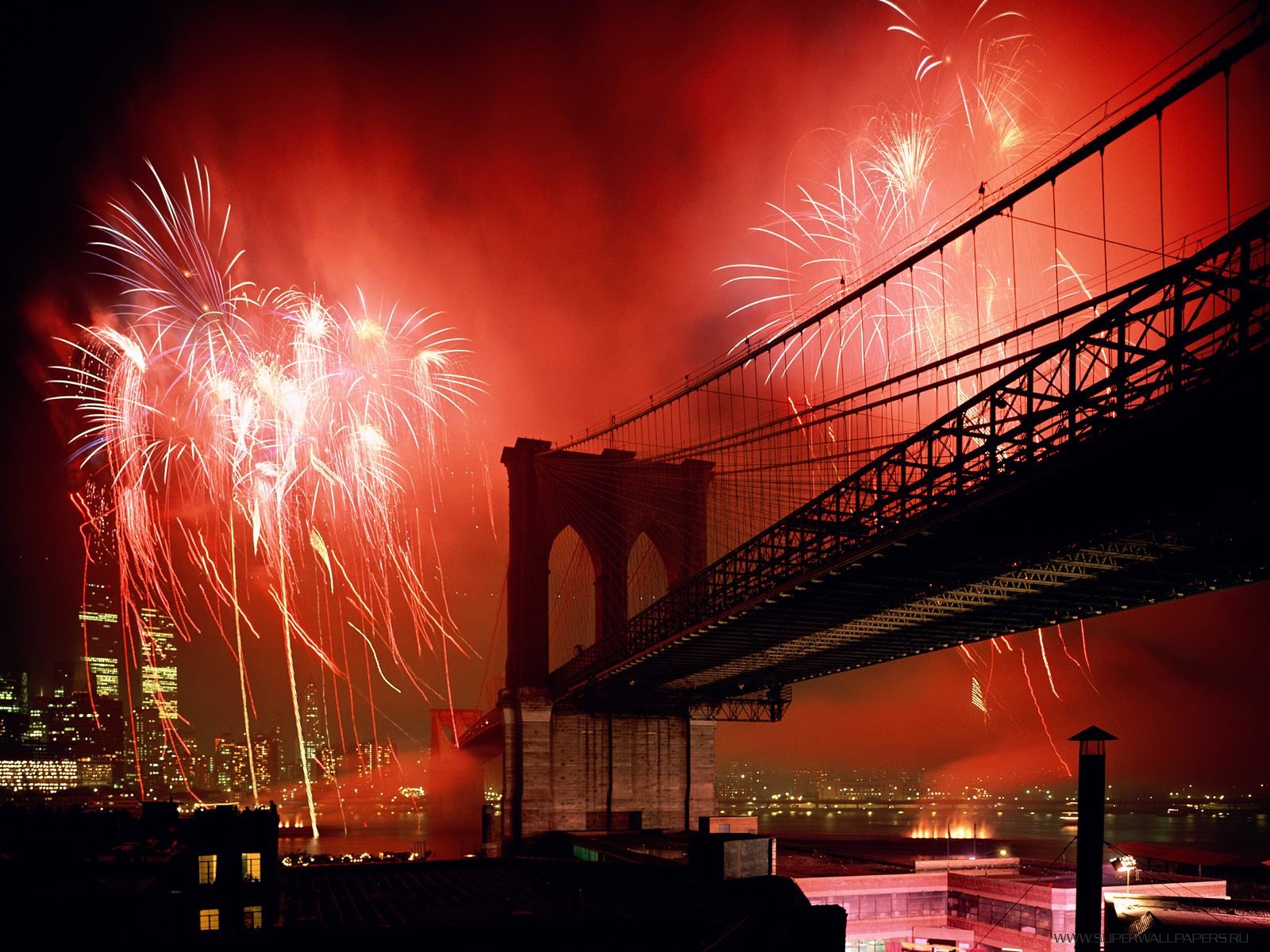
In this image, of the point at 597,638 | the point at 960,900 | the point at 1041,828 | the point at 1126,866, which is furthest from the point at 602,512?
the point at 1041,828

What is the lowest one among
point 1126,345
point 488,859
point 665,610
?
point 488,859

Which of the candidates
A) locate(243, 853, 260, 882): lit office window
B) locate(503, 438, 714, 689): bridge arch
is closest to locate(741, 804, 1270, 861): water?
locate(503, 438, 714, 689): bridge arch

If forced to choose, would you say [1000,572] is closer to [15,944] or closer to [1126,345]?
[1126,345]

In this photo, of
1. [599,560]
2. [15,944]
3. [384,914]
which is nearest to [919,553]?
[384,914]

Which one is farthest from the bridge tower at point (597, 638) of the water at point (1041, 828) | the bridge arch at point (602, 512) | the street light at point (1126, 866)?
the water at point (1041, 828)

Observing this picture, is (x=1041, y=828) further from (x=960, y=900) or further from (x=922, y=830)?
(x=960, y=900)

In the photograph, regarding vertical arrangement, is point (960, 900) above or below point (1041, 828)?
above
